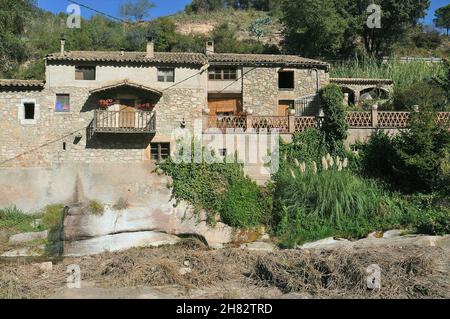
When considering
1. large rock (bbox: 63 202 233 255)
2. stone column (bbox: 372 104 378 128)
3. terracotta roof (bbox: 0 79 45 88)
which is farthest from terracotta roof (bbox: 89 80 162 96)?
stone column (bbox: 372 104 378 128)

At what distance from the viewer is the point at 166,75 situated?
24.0m

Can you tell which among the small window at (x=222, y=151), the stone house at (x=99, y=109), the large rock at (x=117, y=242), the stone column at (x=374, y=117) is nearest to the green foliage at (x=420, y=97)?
the stone column at (x=374, y=117)

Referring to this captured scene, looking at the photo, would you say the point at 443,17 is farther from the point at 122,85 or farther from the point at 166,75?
the point at 122,85

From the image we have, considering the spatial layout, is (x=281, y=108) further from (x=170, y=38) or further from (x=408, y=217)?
(x=170, y=38)

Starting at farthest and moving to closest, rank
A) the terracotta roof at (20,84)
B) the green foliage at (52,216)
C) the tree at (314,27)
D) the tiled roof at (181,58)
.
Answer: the tree at (314,27) → the tiled roof at (181,58) → the terracotta roof at (20,84) → the green foliage at (52,216)

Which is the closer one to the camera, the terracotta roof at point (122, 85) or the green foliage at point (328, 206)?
the green foliage at point (328, 206)

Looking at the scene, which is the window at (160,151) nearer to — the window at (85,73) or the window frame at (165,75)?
the window frame at (165,75)

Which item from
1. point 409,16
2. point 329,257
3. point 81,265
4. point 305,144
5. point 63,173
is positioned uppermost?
point 409,16

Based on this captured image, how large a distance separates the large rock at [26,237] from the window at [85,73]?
25.5 feet

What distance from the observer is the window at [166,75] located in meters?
24.0

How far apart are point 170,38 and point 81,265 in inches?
1357

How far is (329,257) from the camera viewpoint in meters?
13.4

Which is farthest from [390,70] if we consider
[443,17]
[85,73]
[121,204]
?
[443,17]

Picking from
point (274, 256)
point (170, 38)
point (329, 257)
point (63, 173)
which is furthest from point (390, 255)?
point (170, 38)
